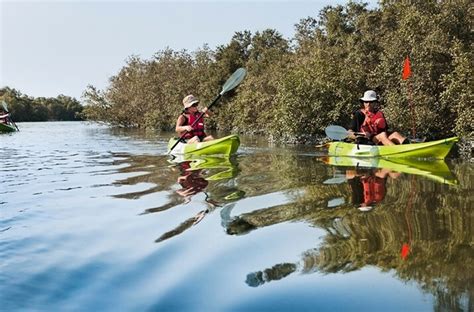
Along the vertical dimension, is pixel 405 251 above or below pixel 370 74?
below

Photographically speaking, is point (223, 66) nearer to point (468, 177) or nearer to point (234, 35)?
point (234, 35)

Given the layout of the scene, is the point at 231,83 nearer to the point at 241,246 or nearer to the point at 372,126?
the point at 372,126

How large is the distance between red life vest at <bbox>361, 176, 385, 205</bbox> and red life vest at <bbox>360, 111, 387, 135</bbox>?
3.19 meters

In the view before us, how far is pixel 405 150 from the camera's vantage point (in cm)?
853

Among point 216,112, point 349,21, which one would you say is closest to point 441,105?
point 349,21

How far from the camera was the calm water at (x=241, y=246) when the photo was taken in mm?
Answer: 2430

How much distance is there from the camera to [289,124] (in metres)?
17.0

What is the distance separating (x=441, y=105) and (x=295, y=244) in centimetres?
1075

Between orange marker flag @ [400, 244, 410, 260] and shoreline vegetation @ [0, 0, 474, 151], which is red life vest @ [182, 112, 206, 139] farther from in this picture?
orange marker flag @ [400, 244, 410, 260]

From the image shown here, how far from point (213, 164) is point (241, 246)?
221 inches

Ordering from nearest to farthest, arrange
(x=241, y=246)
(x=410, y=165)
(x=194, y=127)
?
1. (x=241, y=246)
2. (x=410, y=165)
3. (x=194, y=127)

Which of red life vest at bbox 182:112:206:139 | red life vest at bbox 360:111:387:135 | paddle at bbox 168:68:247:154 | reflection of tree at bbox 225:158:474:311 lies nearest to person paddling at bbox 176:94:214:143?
red life vest at bbox 182:112:206:139

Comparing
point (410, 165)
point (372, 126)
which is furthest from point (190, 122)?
point (410, 165)

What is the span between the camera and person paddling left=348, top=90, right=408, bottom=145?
9375mm
